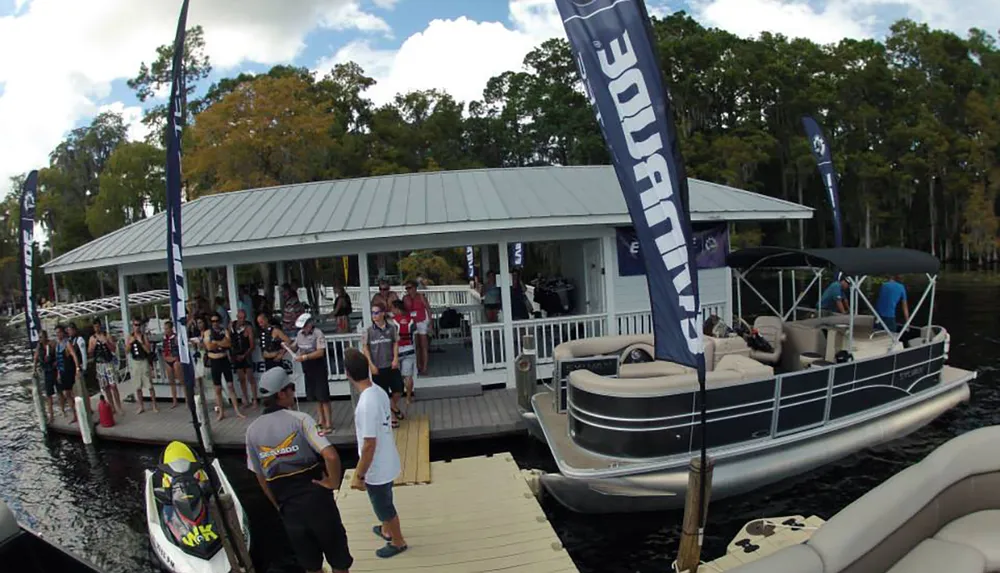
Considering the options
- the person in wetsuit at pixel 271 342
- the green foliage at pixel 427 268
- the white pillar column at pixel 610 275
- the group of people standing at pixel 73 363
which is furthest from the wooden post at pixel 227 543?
the green foliage at pixel 427 268

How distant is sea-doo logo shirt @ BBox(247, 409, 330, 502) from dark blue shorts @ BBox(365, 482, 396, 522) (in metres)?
0.92

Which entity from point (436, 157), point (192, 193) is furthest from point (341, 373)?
point (436, 157)

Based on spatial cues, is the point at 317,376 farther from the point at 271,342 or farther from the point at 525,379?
the point at 525,379

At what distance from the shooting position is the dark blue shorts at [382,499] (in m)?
4.66

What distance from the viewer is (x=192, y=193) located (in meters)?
31.9

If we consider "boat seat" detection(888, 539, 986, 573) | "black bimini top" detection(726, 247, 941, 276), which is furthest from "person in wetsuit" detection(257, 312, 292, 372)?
"boat seat" detection(888, 539, 986, 573)

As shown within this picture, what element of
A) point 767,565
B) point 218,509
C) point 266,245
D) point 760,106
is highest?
point 760,106

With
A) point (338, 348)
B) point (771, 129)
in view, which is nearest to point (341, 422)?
point (338, 348)

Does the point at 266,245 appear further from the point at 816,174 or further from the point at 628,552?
the point at 816,174

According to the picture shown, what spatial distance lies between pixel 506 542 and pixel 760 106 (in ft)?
151

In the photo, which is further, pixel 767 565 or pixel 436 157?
pixel 436 157

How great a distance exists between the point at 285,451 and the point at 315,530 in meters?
0.56

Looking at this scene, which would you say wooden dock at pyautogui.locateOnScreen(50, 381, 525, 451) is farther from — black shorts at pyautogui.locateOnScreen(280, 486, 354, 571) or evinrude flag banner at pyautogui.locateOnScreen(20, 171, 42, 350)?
black shorts at pyautogui.locateOnScreen(280, 486, 354, 571)

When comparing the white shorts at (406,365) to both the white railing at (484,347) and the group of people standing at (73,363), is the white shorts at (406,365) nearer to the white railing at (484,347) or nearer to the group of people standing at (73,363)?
the white railing at (484,347)
